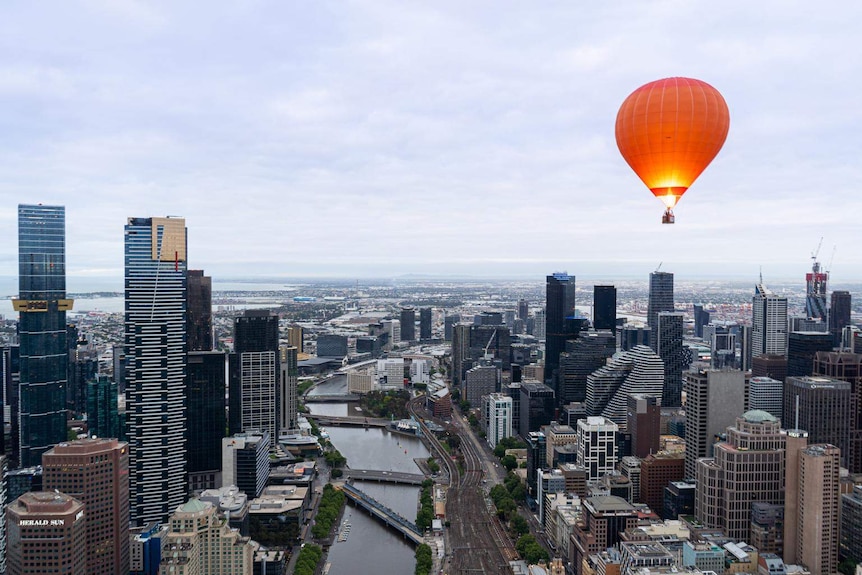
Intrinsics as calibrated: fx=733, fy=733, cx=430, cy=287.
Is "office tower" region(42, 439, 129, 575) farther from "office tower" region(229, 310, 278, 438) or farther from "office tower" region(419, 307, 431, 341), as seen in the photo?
"office tower" region(419, 307, 431, 341)

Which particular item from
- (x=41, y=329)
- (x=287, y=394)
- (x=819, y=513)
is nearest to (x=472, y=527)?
(x=819, y=513)

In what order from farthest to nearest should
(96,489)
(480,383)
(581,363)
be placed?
(480,383) → (581,363) → (96,489)

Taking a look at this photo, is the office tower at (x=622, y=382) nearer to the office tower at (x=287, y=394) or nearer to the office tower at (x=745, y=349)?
the office tower at (x=745, y=349)

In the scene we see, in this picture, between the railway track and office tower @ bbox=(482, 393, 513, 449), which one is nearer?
the railway track

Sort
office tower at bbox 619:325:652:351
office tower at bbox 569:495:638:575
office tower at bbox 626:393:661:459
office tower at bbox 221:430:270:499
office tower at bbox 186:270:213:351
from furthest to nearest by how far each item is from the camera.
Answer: office tower at bbox 619:325:652:351 → office tower at bbox 186:270:213:351 → office tower at bbox 626:393:661:459 → office tower at bbox 221:430:270:499 → office tower at bbox 569:495:638:575

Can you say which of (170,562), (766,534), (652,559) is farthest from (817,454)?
(170,562)

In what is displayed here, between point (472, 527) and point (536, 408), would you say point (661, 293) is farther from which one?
point (472, 527)

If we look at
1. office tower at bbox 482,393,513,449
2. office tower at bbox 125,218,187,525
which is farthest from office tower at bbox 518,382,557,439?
office tower at bbox 125,218,187,525
